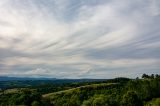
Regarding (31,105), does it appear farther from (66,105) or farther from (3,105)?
(66,105)

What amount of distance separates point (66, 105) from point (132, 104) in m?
46.7

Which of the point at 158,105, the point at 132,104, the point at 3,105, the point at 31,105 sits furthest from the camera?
the point at 158,105

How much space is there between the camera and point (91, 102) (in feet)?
551

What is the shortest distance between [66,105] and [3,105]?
50635 mm

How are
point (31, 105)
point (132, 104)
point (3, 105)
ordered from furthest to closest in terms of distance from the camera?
point (132, 104)
point (3, 105)
point (31, 105)

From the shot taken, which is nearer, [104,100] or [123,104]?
[104,100]

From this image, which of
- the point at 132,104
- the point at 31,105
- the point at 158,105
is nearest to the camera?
the point at 31,105

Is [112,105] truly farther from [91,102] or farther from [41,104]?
[41,104]

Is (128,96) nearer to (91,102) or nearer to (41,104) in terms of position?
(91,102)

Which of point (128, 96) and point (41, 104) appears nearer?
point (41, 104)

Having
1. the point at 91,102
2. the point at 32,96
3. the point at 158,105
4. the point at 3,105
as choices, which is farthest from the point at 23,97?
the point at 158,105

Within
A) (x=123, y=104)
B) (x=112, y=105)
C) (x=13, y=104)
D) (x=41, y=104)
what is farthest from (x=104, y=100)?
(x=13, y=104)

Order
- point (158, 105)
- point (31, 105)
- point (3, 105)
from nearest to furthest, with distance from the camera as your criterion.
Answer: point (31, 105) → point (3, 105) → point (158, 105)

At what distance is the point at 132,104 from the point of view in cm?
17238
